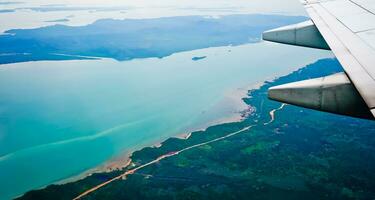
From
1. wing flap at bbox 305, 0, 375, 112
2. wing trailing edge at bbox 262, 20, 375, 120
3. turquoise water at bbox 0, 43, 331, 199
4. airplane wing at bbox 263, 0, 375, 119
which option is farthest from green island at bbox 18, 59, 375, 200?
wing trailing edge at bbox 262, 20, 375, 120

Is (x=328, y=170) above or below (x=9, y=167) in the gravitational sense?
below

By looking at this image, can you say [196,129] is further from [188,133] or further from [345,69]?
[345,69]

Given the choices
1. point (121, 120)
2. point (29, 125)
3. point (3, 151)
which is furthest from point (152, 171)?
point (29, 125)

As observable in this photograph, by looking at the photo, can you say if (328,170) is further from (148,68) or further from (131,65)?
(131,65)

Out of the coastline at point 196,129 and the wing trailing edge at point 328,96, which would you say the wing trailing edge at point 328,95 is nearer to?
the wing trailing edge at point 328,96

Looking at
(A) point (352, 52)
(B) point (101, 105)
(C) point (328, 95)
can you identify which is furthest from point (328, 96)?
(B) point (101, 105)

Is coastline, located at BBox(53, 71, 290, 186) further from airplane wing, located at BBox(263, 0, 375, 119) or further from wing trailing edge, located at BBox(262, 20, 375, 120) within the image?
wing trailing edge, located at BBox(262, 20, 375, 120)
